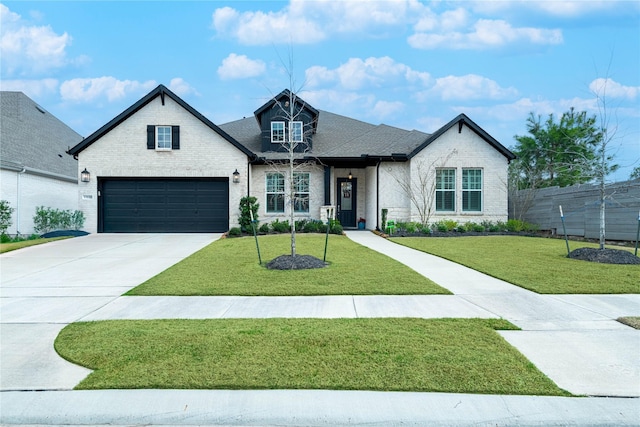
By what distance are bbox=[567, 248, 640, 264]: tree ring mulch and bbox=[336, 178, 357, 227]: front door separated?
1069 cm

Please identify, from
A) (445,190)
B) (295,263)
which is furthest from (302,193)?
(295,263)

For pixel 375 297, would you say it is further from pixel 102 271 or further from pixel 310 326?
pixel 102 271

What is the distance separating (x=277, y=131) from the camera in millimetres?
19031

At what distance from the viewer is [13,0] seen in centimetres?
1468

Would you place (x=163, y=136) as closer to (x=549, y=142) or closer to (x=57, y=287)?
(x=57, y=287)

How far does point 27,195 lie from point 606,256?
21792 millimetres

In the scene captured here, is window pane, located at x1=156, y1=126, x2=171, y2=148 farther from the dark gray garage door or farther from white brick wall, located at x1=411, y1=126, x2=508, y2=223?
white brick wall, located at x1=411, y1=126, x2=508, y2=223

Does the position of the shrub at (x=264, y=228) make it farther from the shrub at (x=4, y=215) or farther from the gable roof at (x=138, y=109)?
the shrub at (x=4, y=215)


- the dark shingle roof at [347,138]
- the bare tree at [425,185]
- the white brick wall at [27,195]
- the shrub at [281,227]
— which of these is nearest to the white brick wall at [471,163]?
the bare tree at [425,185]

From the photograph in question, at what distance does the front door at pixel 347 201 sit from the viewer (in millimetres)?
20062

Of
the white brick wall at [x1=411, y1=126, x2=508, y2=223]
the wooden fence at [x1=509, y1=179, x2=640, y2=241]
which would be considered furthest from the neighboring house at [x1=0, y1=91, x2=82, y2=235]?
the wooden fence at [x1=509, y1=179, x2=640, y2=241]

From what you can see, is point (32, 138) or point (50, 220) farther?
point (32, 138)

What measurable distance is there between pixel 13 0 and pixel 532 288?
18.8 metres

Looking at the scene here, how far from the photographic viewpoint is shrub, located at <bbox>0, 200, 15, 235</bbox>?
1614 centimetres
